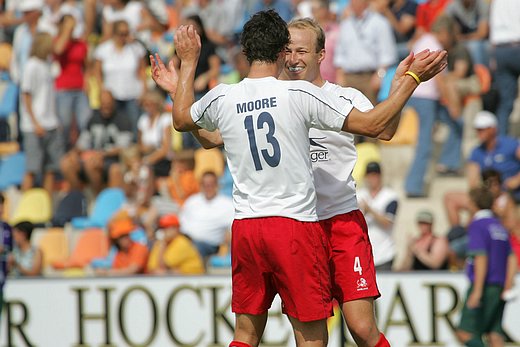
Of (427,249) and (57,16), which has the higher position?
(57,16)

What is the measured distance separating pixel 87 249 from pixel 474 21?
553cm

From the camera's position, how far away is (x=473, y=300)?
37.8 feet

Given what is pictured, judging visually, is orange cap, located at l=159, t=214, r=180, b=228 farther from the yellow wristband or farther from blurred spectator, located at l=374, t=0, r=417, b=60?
the yellow wristband

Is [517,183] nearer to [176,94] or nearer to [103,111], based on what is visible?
[103,111]

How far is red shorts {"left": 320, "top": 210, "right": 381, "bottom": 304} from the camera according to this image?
7.30m

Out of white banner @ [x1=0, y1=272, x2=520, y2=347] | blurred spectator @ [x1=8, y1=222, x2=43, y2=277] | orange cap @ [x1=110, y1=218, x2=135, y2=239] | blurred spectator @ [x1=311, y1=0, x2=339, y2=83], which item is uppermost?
blurred spectator @ [x1=311, y1=0, x2=339, y2=83]

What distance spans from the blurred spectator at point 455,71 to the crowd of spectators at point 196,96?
0.02 m

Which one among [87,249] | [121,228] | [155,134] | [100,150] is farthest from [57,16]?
[121,228]

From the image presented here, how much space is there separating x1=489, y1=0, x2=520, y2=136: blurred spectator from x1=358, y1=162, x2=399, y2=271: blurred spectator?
202cm

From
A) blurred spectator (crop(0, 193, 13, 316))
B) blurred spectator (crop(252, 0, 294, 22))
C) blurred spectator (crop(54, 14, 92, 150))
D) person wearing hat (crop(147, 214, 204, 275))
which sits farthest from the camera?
blurred spectator (crop(54, 14, 92, 150))

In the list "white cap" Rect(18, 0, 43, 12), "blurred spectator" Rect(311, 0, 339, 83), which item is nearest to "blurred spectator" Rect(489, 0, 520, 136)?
"blurred spectator" Rect(311, 0, 339, 83)

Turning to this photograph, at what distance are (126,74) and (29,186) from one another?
1954 millimetres

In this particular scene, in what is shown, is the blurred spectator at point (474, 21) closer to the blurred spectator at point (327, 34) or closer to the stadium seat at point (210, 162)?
the blurred spectator at point (327, 34)

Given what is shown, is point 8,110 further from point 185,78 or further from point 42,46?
point 185,78
